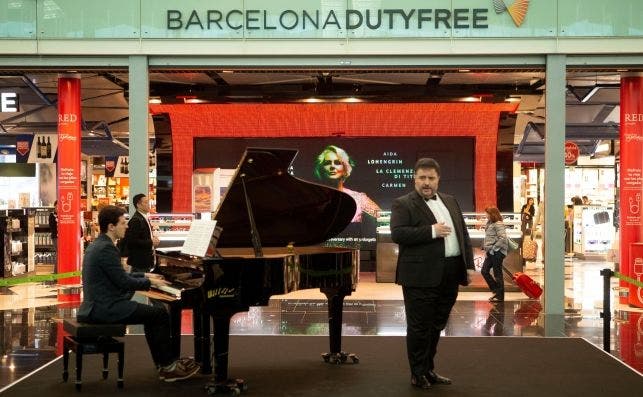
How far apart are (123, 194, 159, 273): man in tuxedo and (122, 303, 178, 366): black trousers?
3218 millimetres

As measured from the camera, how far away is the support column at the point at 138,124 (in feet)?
34.1

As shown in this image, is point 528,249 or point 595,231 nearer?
point 528,249

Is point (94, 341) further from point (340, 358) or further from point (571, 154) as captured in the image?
point (571, 154)

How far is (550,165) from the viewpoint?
1049 centimetres

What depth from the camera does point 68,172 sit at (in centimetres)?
1302

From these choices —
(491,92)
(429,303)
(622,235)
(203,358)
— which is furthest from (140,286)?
(491,92)

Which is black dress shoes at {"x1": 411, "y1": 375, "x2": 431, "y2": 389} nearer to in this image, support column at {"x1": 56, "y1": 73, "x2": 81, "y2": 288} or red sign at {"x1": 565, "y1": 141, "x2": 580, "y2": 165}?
support column at {"x1": 56, "y1": 73, "x2": 81, "y2": 288}

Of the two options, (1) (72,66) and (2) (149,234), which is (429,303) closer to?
(2) (149,234)

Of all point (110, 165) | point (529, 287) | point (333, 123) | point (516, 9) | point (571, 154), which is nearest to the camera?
point (516, 9)

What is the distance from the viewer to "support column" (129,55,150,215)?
10406 millimetres

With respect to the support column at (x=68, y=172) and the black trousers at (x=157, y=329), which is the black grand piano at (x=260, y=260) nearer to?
the black trousers at (x=157, y=329)

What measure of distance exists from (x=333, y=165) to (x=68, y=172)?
16.8 ft

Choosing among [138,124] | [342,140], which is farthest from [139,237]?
[342,140]

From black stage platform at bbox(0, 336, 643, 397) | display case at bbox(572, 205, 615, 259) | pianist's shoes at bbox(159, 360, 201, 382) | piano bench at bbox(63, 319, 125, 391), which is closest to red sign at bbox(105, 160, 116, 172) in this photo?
display case at bbox(572, 205, 615, 259)
